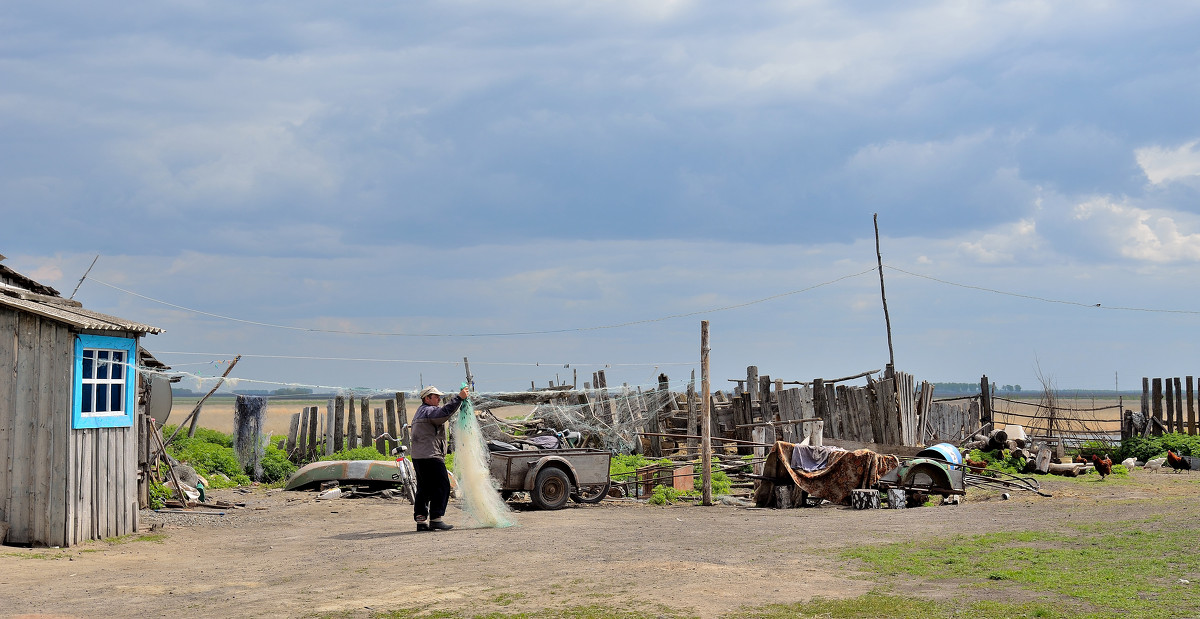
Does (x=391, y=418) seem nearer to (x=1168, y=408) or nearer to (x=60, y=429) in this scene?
(x=60, y=429)

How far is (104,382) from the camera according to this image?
41.2 feet

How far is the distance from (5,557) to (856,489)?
12.2 metres

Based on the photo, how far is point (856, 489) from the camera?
16.5 metres

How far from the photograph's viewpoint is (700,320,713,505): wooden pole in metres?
17.3

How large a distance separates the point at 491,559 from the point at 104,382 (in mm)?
5880

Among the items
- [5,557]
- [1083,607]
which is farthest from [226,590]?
[1083,607]

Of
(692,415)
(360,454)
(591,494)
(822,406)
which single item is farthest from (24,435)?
(822,406)

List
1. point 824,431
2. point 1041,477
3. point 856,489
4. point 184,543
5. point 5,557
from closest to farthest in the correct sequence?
1. point 5,557
2. point 184,543
3. point 856,489
4. point 1041,477
5. point 824,431

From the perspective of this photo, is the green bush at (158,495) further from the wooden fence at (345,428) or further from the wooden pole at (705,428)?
the wooden pole at (705,428)

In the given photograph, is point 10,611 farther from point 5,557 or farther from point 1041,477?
point 1041,477

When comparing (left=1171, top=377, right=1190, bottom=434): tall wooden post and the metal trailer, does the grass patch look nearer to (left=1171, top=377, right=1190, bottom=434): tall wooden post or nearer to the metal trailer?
the metal trailer

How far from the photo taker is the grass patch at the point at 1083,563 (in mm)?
7691

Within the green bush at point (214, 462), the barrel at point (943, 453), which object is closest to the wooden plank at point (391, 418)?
the green bush at point (214, 462)

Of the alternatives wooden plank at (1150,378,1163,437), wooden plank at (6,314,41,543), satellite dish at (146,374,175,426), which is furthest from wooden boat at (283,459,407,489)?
wooden plank at (1150,378,1163,437)
